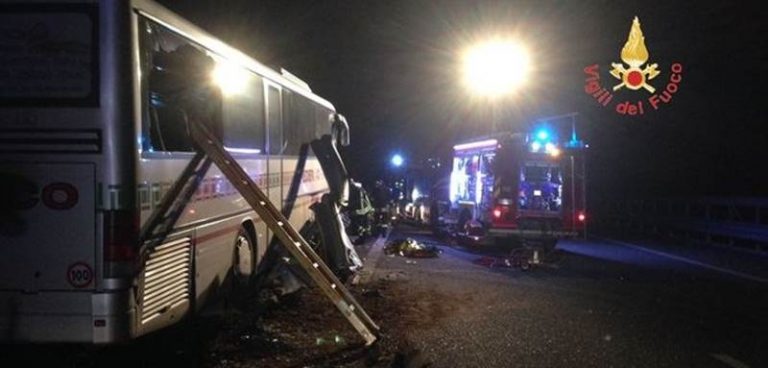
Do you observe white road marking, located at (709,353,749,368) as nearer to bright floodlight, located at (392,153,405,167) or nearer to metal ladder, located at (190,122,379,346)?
metal ladder, located at (190,122,379,346)

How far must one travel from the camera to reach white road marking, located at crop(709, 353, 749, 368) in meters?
7.44

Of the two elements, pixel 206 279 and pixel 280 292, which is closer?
pixel 206 279

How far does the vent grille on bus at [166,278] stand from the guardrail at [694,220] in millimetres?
15025

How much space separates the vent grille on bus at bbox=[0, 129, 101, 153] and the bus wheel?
3147 mm

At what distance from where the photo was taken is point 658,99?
4484cm

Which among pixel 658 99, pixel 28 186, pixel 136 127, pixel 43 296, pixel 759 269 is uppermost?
pixel 658 99

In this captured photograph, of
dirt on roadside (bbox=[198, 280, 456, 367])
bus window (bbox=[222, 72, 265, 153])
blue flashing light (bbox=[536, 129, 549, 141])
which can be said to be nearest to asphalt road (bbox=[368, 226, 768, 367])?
dirt on roadside (bbox=[198, 280, 456, 367])

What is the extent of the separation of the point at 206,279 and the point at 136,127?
2.16 metres

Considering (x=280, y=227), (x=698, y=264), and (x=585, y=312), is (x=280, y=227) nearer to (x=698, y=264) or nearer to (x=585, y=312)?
(x=585, y=312)

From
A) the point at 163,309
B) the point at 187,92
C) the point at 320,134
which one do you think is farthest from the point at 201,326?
the point at 320,134

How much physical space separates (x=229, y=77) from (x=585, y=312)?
5.22 meters

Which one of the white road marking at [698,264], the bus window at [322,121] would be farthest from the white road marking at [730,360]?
the bus window at [322,121]

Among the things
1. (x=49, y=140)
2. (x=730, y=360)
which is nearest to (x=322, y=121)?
(x=730, y=360)

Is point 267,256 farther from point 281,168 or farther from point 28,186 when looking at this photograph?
point 28,186
